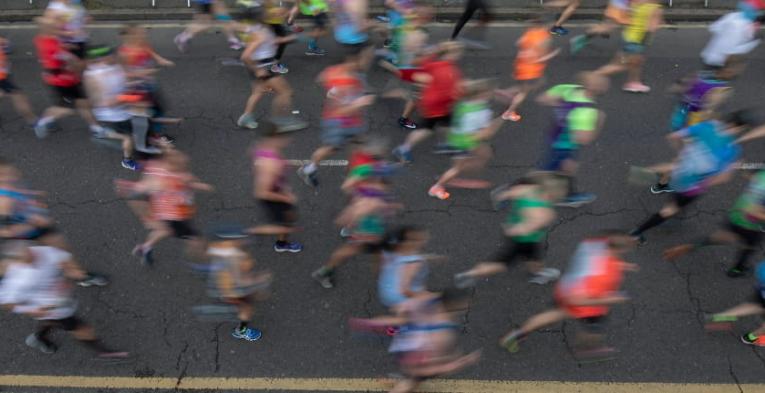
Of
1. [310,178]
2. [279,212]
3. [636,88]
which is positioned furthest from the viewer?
[636,88]

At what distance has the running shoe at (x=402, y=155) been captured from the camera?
7332 millimetres

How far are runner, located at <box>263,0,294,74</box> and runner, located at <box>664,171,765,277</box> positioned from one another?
19.3ft

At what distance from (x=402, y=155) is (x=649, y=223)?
296 cm

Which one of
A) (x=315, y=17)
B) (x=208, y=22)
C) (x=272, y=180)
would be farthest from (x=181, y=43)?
(x=272, y=180)

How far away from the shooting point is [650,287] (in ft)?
19.0

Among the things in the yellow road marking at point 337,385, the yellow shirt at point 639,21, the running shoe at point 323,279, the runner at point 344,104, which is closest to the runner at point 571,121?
the runner at point 344,104

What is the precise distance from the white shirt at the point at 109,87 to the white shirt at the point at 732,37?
7268 mm

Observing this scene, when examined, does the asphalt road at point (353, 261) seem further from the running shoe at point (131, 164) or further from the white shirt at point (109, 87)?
the white shirt at point (109, 87)

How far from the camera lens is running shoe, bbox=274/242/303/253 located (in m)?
6.25

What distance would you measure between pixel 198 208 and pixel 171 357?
202cm

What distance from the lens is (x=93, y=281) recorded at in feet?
19.3

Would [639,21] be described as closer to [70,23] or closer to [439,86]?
[439,86]

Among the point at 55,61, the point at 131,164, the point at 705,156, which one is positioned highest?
the point at 55,61

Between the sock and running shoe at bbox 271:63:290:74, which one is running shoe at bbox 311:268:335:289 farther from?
running shoe at bbox 271:63:290:74
